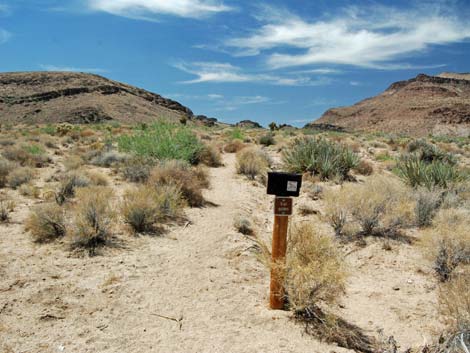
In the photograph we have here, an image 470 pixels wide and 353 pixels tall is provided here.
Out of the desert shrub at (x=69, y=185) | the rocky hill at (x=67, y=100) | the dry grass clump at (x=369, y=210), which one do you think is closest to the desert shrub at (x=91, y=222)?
the desert shrub at (x=69, y=185)

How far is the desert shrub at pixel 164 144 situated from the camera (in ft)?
43.2

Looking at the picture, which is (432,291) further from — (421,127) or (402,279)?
(421,127)

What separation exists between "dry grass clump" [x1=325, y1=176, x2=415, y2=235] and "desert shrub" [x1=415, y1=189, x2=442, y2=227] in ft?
0.39

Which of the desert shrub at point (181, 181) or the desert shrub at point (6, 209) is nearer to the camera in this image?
the desert shrub at point (6, 209)

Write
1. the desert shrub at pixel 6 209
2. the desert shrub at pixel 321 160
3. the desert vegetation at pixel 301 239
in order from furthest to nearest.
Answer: the desert shrub at pixel 321 160
the desert shrub at pixel 6 209
the desert vegetation at pixel 301 239

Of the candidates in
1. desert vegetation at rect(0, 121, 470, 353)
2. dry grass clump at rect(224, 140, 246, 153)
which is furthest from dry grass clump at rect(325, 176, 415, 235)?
dry grass clump at rect(224, 140, 246, 153)

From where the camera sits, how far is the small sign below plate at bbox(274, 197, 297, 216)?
14.0ft

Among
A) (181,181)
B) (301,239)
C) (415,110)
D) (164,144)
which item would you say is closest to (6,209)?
(181,181)

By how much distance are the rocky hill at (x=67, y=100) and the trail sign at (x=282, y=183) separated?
192 ft

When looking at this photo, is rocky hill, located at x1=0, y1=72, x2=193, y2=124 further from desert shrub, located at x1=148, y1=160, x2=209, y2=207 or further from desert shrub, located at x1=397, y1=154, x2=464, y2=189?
desert shrub, located at x1=397, y1=154, x2=464, y2=189

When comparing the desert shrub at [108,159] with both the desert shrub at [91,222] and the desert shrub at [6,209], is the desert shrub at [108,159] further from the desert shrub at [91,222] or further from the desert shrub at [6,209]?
the desert shrub at [91,222]

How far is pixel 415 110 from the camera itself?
9725cm

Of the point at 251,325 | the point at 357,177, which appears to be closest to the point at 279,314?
the point at 251,325

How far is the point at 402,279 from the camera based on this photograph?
5.93 meters
